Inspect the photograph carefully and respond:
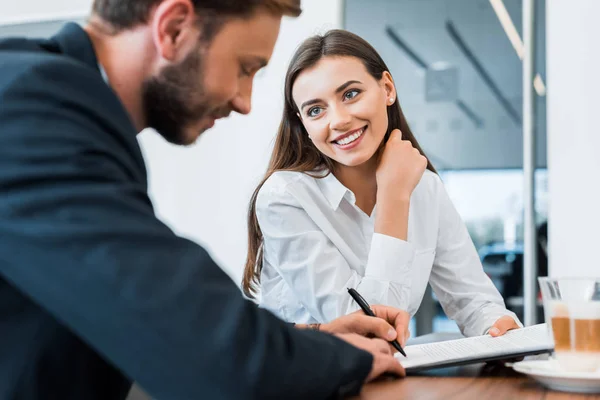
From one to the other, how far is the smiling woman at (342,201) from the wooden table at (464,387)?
639 millimetres

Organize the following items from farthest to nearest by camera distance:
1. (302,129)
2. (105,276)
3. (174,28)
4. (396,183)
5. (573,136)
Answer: (573,136) < (302,129) < (396,183) < (174,28) < (105,276)

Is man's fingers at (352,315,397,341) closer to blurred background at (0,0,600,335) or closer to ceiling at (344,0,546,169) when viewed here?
blurred background at (0,0,600,335)

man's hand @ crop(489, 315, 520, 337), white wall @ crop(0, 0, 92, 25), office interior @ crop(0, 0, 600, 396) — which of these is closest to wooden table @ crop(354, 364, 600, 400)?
man's hand @ crop(489, 315, 520, 337)

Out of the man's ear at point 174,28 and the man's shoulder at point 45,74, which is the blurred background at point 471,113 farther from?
the man's shoulder at point 45,74

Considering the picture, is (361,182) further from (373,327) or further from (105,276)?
(105,276)

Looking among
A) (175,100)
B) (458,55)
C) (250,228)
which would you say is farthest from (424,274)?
(458,55)

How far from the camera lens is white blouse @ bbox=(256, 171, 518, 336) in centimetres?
174

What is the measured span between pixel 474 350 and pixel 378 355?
0.83 feet

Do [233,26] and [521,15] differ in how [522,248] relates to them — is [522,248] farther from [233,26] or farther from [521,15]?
[233,26]

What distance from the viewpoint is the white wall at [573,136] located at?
3.28 meters

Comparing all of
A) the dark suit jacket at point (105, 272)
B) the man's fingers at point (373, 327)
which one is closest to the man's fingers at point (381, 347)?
the man's fingers at point (373, 327)

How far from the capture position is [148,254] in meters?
0.67

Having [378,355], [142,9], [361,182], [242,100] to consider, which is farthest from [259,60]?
[361,182]

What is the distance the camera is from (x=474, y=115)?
5.22m
